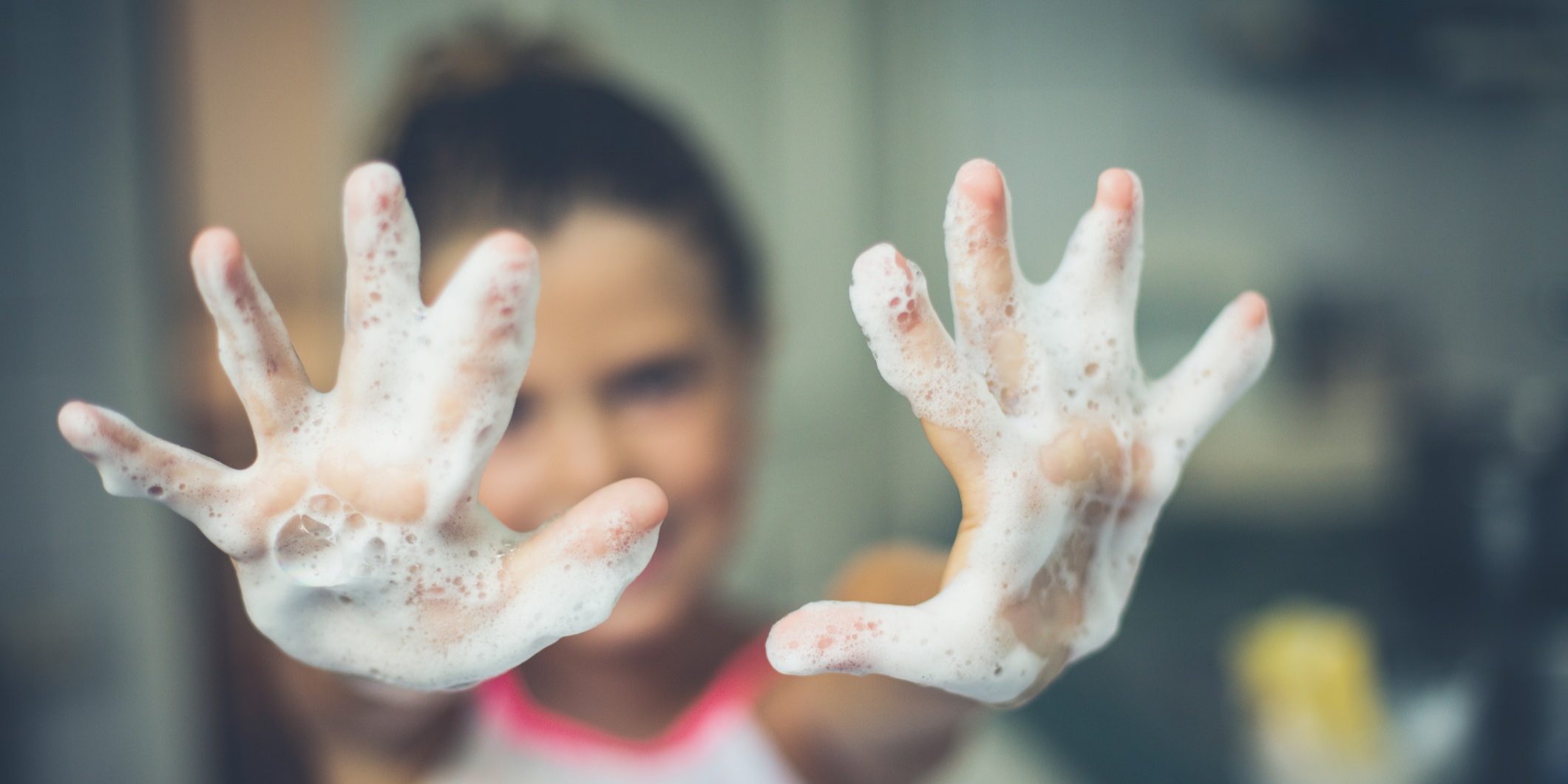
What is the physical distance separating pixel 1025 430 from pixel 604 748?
631mm

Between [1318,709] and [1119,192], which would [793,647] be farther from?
[1318,709]

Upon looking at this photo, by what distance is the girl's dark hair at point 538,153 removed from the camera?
2.16 feet

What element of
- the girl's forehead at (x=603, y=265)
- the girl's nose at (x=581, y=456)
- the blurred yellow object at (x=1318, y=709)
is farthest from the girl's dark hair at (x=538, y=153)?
the blurred yellow object at (x=1318, y=709)

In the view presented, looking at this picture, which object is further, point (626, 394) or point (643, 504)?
point (626, 394)

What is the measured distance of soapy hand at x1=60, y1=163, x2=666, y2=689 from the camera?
0.79 feet

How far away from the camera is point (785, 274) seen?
1.53 meters

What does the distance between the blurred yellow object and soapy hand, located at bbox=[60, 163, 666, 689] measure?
73cm

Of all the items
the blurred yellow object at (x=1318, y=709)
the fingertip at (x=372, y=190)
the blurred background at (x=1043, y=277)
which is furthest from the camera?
the blurred background at (x=1043, y=277)

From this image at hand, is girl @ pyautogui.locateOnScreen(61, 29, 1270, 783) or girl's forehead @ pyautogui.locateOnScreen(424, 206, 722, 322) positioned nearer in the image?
girl @ pyautogui.locateOnScreen(61, 29, 1270, 783)

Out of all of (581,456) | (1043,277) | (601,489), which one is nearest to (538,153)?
(581,456)

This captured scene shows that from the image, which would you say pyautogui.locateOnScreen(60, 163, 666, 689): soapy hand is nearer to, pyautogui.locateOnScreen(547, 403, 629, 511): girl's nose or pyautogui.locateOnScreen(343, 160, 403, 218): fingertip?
pyautogui.locateOnScreen(343, 160, 403, 218): fingertip

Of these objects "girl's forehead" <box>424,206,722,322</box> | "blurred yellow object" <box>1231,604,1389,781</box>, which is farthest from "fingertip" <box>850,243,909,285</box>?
"blurred yellow object" <box>1231,604,1389,781</box>

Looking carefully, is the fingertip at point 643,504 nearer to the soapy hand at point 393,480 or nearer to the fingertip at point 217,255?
the soapy hand at point 393,480

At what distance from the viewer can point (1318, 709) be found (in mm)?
776
